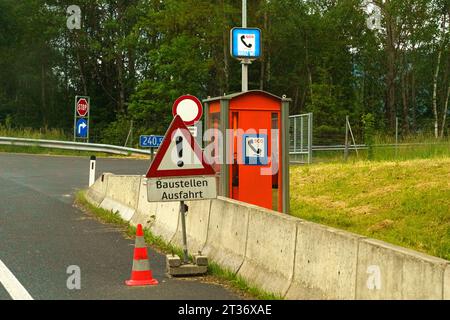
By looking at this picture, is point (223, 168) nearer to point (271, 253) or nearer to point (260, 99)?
point (260, 99)

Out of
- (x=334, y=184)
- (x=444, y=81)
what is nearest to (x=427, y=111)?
→ (x=444, y=81)

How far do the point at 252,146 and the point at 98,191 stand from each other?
4.64 metres

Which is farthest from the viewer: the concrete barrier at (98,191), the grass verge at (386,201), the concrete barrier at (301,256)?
the concrete barrier at (98,191)

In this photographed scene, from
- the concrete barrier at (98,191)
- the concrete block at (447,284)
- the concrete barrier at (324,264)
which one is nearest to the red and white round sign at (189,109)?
the concrete barrier at (98,191)

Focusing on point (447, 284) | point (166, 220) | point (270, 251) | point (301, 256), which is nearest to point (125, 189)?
point (166, 220)

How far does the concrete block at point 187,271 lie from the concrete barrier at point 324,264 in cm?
187

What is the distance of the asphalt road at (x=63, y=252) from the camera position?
24.3 feet

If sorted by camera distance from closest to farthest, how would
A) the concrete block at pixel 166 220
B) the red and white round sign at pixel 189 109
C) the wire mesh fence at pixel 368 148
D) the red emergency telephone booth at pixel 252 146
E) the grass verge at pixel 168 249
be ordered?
1. the grass verge at pixel 168 249
2. the concrete block at pixel 166 220
3. the red emergency telephone booth at pixel 252 146
4. the red and white round sign at pixel 189 109
5. the wire mesh fence at pixel 368 148

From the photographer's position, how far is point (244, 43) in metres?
16.1

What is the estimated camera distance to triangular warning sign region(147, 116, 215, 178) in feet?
27.8

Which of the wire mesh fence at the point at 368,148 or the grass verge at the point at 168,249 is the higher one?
the wire mesh fence at the point at 368,148

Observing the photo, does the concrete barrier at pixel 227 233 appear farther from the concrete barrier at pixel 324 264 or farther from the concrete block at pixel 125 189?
the concrete block at pixel 125 189

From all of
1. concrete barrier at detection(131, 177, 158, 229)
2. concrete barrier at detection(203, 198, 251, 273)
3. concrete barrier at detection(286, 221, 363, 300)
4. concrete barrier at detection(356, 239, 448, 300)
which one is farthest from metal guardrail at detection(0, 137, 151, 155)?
concrete barrier at detection(356, 239, 448, 300)

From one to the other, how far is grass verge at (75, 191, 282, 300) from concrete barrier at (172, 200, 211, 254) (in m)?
0.18
